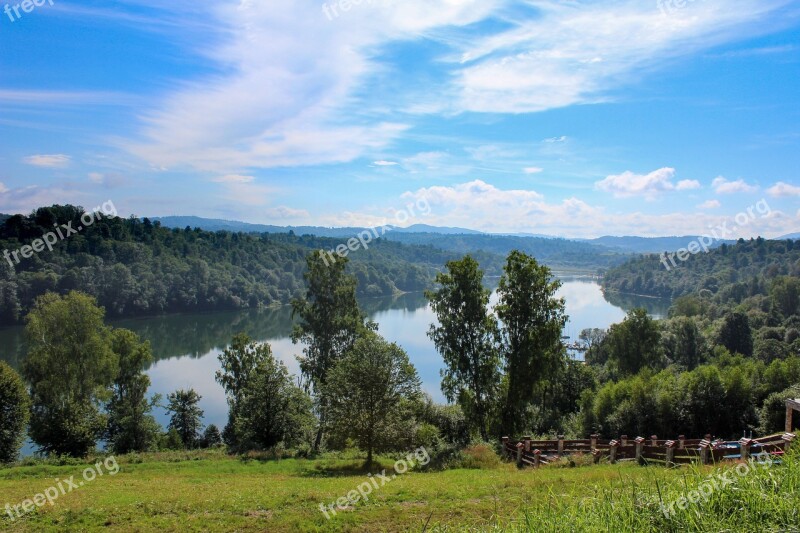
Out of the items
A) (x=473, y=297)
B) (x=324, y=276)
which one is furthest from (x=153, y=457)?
(x=473, y=297)

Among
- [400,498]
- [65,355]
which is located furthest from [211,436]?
[400,498]

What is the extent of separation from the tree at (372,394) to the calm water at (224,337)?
22.2 metres

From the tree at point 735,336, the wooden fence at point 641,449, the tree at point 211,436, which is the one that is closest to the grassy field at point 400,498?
the wooden fence at point 641,449

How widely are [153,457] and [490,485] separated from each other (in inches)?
674

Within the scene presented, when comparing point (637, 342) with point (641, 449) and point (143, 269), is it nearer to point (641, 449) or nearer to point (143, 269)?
point (641, 449)

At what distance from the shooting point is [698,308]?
86500 mm

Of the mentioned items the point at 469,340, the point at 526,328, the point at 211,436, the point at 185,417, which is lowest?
the point at 211,436

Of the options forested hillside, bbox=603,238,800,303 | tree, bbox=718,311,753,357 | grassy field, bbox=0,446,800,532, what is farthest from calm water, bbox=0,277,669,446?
forested hillside, bbox=603,238,800,303

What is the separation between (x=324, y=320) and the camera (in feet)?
98.1

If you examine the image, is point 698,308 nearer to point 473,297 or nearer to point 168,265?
point 473,297

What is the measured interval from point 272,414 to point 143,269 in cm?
7694

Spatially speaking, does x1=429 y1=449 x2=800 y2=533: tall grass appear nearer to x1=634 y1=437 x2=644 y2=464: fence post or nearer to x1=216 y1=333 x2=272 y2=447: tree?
x1=634 y1=437 x2=644 y2=464: fence post

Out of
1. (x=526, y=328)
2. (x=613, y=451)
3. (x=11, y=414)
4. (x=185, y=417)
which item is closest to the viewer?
(x=613, y=451)

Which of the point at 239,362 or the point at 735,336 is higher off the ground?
the point at 239,362
